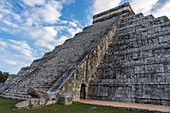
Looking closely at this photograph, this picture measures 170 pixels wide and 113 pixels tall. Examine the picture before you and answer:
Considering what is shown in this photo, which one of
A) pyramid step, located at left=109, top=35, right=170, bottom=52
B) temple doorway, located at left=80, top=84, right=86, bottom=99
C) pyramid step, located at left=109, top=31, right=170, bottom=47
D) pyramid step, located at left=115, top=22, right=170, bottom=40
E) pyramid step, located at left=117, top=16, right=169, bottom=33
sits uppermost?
pyramid step, located at left=117, top=16, right=169, bottom=33

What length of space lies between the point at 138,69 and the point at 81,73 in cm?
337

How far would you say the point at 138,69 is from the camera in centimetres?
735

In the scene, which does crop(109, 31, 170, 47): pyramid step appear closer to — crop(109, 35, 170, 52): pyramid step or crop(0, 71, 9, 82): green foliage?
crop(109, 35, 170, 52): pyramid step

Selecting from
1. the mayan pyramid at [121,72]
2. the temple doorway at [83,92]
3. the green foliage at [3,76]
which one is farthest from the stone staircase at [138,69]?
the green foliage at [3,76]

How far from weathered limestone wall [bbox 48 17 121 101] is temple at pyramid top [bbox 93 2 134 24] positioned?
379 inches

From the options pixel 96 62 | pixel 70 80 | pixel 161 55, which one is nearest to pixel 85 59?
pixel 96 62

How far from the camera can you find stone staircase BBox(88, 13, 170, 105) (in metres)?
6.19

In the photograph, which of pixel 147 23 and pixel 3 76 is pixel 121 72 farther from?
pixel 3 76

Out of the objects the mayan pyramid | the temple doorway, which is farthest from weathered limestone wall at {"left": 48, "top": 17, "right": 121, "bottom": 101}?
the temple doorway

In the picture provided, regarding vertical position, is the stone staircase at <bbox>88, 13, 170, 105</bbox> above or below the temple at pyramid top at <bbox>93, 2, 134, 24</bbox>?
below

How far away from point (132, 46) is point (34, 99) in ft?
24.0

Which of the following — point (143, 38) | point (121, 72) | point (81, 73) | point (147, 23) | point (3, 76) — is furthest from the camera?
point (3, 76)

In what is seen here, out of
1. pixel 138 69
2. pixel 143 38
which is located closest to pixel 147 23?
pixel 143 38

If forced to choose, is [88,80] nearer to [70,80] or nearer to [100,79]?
[100,79]
